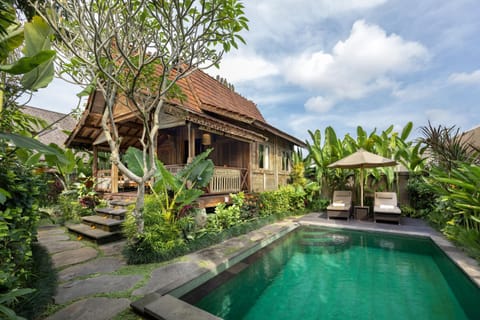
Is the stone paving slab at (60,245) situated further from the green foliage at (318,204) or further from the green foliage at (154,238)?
the green foliage at (318,204)

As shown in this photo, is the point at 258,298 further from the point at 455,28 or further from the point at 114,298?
the point at 455,28

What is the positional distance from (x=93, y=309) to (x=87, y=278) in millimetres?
1241

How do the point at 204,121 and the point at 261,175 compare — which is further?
the point at 261,175

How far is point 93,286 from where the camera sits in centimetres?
354

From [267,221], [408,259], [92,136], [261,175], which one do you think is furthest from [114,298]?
[92,136]

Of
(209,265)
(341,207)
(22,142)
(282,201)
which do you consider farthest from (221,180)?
(22,142)

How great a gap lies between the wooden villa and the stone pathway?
11.0 feet

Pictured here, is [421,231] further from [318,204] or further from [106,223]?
[106,223]

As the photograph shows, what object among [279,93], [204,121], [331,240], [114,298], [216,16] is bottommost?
[331,240]

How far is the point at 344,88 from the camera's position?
21125mm

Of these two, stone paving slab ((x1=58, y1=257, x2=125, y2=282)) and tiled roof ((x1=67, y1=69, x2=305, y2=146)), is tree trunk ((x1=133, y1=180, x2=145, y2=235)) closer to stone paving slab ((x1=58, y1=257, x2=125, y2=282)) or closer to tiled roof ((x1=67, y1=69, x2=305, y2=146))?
stone paving slab ((x1=58, y1=257, x2=125, y2=282))

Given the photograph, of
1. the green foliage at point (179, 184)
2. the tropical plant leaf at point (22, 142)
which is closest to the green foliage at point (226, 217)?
the green foliage at point (179, 184)

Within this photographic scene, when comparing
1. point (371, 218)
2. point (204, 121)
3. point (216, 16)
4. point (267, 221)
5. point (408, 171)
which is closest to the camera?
point (216, 16)

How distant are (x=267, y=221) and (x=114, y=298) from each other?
6.45m
